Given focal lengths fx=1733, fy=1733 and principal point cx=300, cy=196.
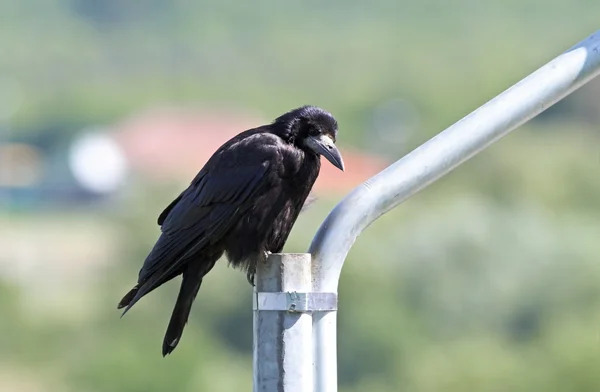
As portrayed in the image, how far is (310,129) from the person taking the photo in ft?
25.6

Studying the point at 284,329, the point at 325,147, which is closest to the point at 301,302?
the point at 284,329

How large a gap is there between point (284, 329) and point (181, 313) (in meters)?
2.51

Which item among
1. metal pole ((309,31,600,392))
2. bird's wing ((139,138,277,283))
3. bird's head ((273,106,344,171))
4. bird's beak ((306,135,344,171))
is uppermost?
bird's head ((273,106,344,171))

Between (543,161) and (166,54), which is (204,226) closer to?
(543,161)

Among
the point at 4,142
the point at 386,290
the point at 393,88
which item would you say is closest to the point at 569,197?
the point at 386,290

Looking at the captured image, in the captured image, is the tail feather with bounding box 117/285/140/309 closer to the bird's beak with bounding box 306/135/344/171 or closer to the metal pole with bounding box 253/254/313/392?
the bird's beak with bounding box 306/135/344/171

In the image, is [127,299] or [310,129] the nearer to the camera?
[127,299]

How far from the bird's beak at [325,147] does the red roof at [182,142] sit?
216 ft

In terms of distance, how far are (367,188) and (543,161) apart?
6500 cm

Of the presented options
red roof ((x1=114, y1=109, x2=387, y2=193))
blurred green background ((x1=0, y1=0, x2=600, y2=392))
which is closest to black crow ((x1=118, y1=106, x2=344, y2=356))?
blurred green background ((x1=0, y1=0, x2=600, y2=392))

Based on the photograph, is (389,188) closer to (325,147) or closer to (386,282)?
(325,147)

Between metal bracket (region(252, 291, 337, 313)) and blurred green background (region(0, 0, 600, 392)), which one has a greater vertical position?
blurred green background (region(0, 0, 600, 392))

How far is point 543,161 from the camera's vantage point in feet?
227

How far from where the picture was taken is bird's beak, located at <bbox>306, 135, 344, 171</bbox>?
753 centimetres
